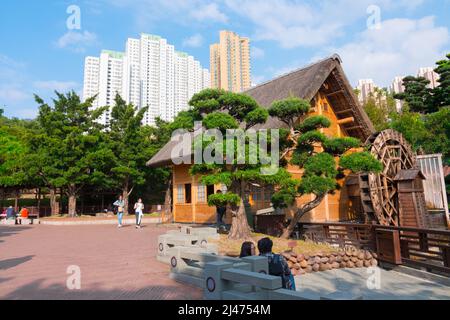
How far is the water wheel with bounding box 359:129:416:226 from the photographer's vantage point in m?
13.2

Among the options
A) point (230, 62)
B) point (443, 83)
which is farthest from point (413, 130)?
point (230, 62)

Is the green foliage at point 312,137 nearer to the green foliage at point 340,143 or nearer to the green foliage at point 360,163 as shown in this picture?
the green foliage at point 340,143

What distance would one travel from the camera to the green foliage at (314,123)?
10.3 m

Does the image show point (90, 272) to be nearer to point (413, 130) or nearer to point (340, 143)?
point (340, 143)

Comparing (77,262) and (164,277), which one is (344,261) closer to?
(164,277)

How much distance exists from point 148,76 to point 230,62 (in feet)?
77.5

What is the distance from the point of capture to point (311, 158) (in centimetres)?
1017

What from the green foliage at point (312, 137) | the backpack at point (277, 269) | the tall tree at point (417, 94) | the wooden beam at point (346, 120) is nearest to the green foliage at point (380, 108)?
the tall tree at point (417, 94)

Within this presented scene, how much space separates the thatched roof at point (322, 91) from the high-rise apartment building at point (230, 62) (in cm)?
6652

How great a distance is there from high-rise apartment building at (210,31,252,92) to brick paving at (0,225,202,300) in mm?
75686

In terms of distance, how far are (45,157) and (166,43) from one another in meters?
59.5

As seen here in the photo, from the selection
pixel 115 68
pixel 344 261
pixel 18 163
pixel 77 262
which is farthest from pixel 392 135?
pixel 115 68

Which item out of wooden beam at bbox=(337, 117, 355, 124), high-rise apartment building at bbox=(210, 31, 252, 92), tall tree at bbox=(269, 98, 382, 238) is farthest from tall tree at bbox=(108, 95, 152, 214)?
high-rise apartment building at bbox=(210, 31, 252, 92)

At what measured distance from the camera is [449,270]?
Answer: 7.93m
